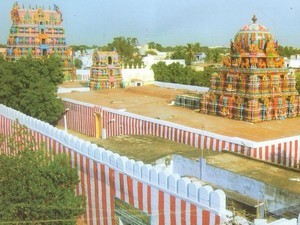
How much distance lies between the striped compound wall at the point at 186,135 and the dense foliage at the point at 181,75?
64.2 feet

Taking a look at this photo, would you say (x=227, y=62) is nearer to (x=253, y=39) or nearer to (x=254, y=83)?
(x=253, y=39)

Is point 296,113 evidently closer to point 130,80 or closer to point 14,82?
point 14,82

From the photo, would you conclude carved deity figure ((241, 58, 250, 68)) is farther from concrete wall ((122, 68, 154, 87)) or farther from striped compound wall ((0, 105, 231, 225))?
concrete wall ((122, 68, 154, 87))

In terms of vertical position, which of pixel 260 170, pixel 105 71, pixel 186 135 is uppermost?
pixel 105 71

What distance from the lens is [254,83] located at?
66.7 ft

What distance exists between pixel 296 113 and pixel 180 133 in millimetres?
7092

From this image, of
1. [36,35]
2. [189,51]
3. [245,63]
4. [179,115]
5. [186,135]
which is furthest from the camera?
[189,51]

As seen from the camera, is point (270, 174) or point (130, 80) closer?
point (270, 174)

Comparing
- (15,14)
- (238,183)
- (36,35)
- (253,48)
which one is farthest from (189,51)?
(238,183)

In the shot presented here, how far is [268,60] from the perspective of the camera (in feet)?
69.3

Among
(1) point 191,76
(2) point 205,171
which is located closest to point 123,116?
(2) point 205,171

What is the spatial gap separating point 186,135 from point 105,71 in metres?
19.8

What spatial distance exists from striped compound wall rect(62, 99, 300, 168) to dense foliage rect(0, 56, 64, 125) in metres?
2.32

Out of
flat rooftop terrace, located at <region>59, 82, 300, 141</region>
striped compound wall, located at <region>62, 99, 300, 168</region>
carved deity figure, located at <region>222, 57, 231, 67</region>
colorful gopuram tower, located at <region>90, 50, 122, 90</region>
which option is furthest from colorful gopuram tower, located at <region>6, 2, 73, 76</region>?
carved deity figure, located at <region>222, 57, 231, 67</region>
